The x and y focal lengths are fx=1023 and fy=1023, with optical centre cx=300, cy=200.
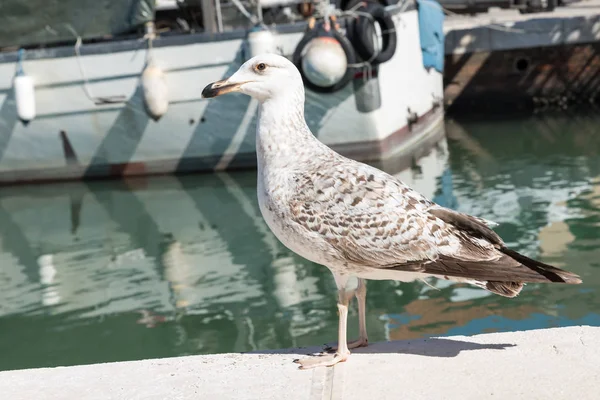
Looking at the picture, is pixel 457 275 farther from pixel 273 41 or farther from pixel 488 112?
pixel 488 112

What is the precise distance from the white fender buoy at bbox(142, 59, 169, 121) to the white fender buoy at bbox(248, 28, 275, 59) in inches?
55.4

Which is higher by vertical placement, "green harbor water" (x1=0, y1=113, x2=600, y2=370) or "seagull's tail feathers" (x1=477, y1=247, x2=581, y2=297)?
"seagull's tail feathers" (x1=477, y1=247, x2=581, y2=297)

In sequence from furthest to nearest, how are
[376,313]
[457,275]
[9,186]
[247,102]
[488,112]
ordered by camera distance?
1. [488,112]
2. [9,186]
3. [247,102]
4. [376,313]
5. [457,275]

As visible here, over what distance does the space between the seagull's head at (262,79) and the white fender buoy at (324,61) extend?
973cm

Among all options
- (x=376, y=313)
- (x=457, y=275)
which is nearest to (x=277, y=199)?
(x=457, y=275)

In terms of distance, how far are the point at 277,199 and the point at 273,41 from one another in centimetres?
1055

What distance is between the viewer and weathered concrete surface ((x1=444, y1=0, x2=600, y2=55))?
19141mm

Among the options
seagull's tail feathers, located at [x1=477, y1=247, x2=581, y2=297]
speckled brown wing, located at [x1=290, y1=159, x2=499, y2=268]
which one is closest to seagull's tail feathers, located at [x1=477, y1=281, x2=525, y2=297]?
seagull's tail feathers, located at [x1=477, y1=247, x2=581, y2=297]

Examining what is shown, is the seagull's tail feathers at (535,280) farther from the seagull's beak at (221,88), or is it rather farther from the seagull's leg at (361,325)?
the seagull's beak at (221,88)

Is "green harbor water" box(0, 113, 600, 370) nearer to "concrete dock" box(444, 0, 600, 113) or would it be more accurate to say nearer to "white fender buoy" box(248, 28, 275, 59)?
"white fender buoy" box(248, 28, 275, 59)

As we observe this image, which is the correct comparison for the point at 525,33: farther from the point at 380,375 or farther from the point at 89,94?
the point at 380,375

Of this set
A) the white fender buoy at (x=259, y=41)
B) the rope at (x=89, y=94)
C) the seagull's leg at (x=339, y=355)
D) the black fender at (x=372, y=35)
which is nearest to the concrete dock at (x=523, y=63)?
the black fender at (x=372, y=35)

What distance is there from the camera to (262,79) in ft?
14.8

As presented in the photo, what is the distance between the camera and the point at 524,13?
69.3 ft
